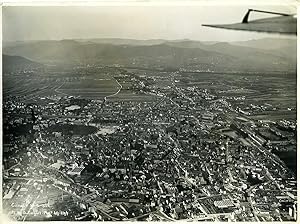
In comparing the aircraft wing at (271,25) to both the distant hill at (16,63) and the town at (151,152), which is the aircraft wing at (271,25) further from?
the distant hill at (16,63)

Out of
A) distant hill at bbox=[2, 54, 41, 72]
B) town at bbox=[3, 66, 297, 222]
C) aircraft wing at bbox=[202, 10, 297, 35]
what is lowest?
town at bbox=[3, 66, 297, 222]

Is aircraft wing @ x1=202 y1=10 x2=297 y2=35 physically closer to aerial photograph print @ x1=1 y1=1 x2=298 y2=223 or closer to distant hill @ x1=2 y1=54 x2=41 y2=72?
aerial photograph print @ x1=1 y1=1 x2=298 y2=223

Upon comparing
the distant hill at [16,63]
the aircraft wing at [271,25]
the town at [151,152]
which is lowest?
the town at [151,152]

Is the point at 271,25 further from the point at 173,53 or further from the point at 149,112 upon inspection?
the point at 149,112

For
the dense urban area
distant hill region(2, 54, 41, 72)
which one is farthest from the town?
distant hill region(2, 54, 41, 72)

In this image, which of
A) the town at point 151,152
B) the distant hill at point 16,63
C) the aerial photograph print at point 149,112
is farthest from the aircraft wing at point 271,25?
the distant hill at point 16,63

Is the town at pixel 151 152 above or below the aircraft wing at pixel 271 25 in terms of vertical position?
below

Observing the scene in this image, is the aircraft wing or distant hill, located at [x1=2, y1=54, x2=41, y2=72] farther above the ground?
the aircraft wing

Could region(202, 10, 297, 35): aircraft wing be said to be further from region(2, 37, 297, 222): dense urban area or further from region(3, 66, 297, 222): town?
region(3, 66, 297, 222): town
